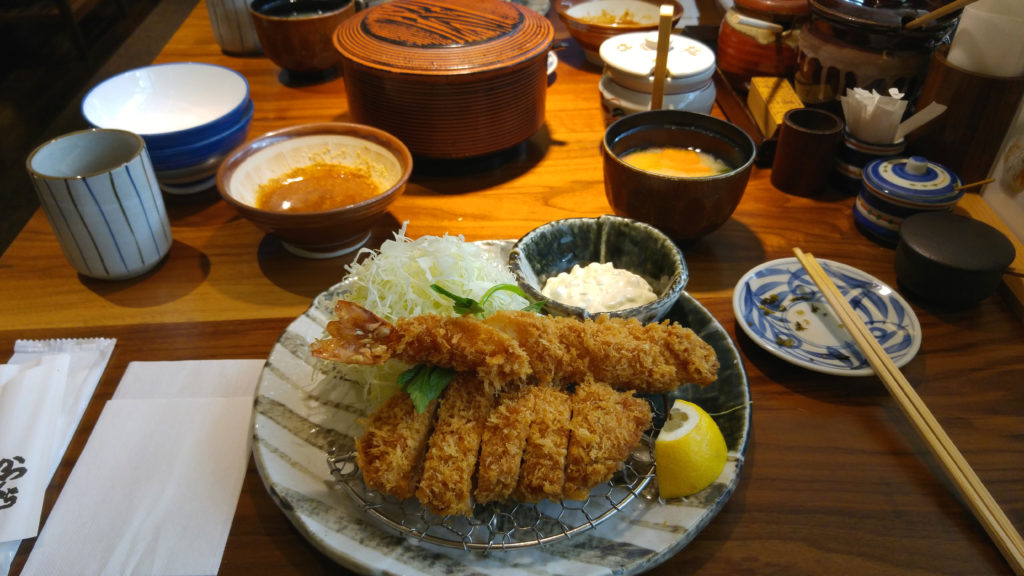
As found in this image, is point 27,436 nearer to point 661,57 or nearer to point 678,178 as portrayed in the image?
point 678,178

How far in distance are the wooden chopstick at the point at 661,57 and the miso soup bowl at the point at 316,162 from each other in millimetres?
932

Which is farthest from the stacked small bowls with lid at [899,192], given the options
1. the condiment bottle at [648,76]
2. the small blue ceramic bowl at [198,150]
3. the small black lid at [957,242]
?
the small blue ceramic bowl at [198,150]

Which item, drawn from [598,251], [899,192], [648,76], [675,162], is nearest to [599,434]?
[598,251]

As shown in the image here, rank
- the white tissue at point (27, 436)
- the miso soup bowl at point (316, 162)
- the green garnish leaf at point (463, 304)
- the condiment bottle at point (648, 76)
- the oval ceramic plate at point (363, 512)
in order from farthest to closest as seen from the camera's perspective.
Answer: the condiment bottle at point (648, 76) < the miso soup bowl at point (316, 162) < the green garnish leaf at point (463, 304) < the white tissue at point (27, 436) < the oval ceramic plate at point (363, 512)

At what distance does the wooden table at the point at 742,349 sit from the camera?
119 cm

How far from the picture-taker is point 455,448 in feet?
3.85

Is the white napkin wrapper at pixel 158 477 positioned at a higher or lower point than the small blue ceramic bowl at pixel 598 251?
lower

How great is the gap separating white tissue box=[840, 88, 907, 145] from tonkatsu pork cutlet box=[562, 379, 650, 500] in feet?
4.69

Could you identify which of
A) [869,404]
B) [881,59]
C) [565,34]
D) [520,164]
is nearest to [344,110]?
[520,164]

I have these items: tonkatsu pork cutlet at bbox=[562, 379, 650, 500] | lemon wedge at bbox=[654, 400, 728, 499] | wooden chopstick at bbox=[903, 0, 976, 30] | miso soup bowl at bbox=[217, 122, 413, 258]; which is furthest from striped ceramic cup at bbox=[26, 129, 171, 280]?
wooden chopstick at bbox=[903, 0, 976, 30]

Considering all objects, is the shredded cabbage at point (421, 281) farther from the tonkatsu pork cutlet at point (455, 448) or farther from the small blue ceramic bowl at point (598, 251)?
the tonkatsu pork cutlet at point (455, 448)

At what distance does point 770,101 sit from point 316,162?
166cm

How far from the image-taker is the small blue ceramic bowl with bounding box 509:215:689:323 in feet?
5.32

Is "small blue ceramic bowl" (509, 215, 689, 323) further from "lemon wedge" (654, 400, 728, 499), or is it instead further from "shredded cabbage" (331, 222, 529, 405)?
"lemon wedge" (654, 400, 728, 499)
